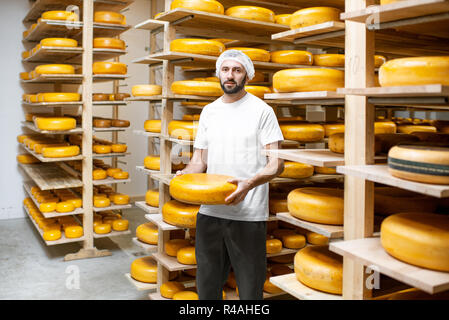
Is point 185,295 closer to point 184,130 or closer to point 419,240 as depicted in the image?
point 184,130

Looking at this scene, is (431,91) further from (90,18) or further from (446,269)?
(90,18)

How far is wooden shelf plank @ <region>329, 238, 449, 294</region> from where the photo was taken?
4.28ft

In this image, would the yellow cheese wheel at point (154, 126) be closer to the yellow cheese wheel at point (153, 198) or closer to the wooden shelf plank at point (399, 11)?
the yellow cheese wheel at point (153, 198)

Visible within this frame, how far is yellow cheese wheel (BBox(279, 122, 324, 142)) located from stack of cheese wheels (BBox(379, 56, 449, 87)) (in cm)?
134

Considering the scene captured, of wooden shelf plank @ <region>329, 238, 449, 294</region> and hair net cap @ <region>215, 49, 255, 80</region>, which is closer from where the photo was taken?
wooden shelf plank @ <region>329, 238, 449, 294</region>

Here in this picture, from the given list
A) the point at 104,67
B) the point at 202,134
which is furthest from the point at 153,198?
the point at 104,67

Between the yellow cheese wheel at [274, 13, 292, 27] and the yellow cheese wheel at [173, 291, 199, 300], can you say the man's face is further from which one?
the yellow cheese wheel at [173, 291, 199, 300]

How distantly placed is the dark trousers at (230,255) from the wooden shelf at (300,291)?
0.25 m

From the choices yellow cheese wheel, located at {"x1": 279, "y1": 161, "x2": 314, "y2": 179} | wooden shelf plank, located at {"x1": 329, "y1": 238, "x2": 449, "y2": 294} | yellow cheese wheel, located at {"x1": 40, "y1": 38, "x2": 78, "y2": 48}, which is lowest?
wooden shelf plank, located at {"x1": 329, "y1": 238, "x2": 449, "y2": 294}

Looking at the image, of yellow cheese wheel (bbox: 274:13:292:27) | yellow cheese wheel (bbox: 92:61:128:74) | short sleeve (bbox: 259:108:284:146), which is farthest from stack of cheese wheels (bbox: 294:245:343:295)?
yellow cheese wheel (bbox: 92:61:128:74)

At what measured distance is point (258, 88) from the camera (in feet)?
9.93

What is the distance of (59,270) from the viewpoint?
3918mm

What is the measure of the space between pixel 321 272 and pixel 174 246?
1455 mm
